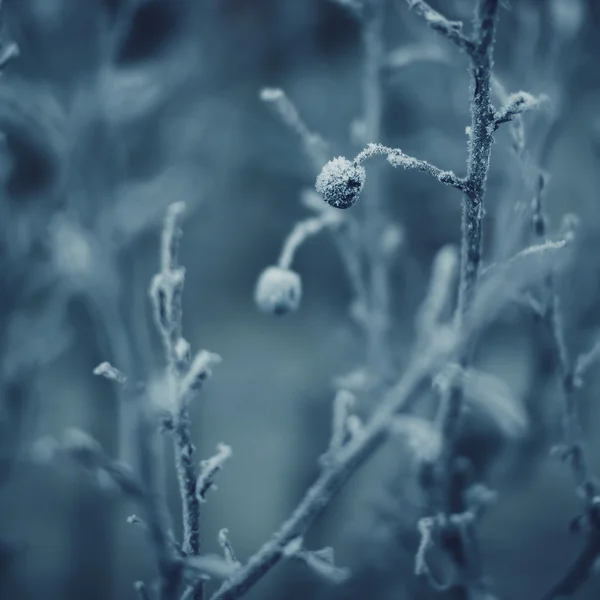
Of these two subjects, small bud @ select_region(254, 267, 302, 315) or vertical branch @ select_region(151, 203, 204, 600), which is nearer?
vertical branch @ select_region(151, 203, 204, 600)

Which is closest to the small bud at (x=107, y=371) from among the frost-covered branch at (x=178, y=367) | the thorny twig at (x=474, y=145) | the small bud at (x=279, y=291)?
the frost-covered branch at (x=178, y=367)

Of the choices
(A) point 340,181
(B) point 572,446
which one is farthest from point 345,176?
(B) point 572,446

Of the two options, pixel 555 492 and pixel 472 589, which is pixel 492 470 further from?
pixel 555 492

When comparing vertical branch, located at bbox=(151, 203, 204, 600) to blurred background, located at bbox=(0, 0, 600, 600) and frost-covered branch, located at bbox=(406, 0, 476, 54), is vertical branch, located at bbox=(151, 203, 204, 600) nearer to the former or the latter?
frost-covered branch, located at bbox=(406, 0, 476, 54)

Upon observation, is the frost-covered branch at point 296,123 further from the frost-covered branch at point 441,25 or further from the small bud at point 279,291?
→ the frost-covered branch at point 441,25

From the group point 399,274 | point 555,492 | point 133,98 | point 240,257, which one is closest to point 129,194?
point 133,98

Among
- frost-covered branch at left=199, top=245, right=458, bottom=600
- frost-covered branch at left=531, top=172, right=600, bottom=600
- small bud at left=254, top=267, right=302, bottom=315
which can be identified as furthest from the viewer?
small bud at left=254, top=267, right=302, bottom=315

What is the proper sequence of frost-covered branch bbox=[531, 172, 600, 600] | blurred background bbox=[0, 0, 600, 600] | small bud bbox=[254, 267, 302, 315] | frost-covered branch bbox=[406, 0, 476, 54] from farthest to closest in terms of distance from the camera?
blurred background bbox=[0, 0, 600, 600] → small bud bbox=[254, 267, 302, 315] → frost-covered branch bbox=[531, 172, 600, 600] → frost-covered branch bbox=[406, 0, 476, 54]

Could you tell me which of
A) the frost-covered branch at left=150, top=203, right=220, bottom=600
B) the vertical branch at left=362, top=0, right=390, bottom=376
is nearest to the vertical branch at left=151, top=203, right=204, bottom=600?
the frost-covered branch at left=150, top=203, right=220, bottom=600

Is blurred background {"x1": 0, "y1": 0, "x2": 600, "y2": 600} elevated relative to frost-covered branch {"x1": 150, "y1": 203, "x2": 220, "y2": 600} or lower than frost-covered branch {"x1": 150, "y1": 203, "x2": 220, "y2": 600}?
elevated
